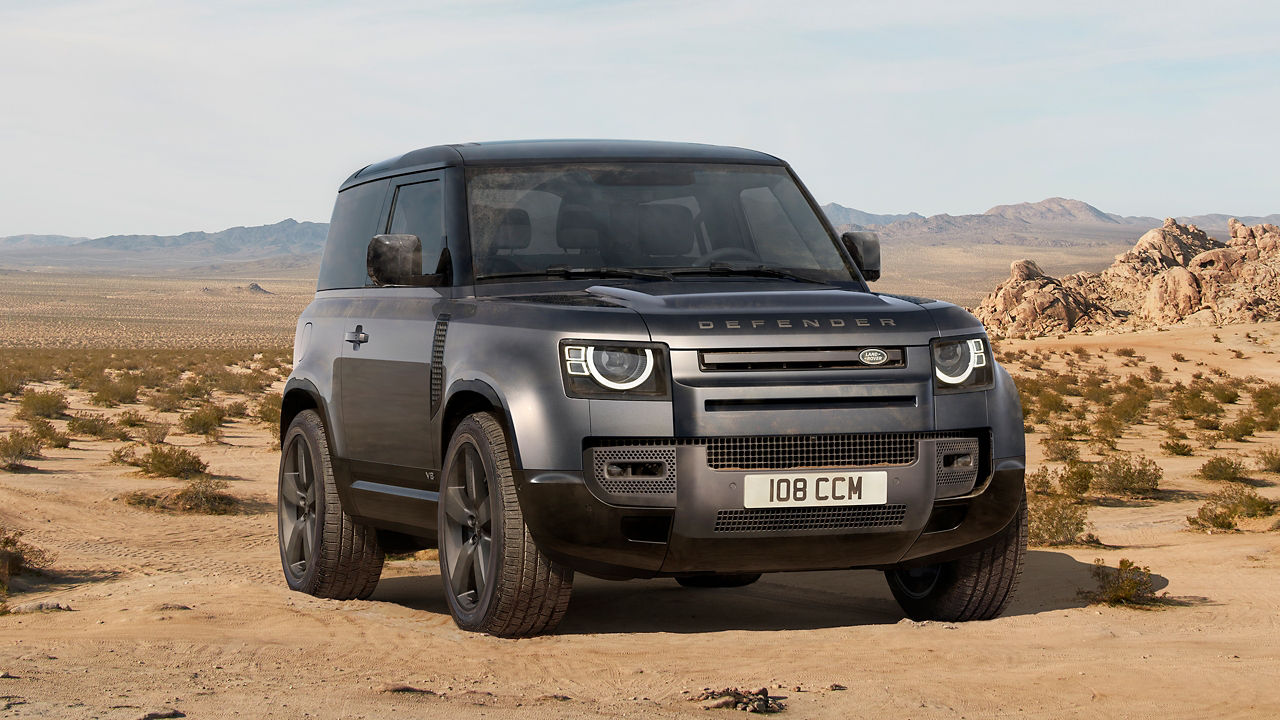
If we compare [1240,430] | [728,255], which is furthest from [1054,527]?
[1240,430]

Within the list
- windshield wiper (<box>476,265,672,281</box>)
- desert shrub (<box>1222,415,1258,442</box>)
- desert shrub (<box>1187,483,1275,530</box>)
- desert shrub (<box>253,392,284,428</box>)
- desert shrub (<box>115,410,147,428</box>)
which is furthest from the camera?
desert shrub (<box>253,392,284,428</box>)

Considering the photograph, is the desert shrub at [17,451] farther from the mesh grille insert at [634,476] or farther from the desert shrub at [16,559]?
the mesh grille insert at [634,476]

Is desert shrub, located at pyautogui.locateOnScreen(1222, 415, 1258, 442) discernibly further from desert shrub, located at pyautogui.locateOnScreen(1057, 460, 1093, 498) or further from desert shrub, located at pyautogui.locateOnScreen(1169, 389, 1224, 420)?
desert shrub, located at pyautogui.locateOnScreen(1057, 460, 1093, 498)

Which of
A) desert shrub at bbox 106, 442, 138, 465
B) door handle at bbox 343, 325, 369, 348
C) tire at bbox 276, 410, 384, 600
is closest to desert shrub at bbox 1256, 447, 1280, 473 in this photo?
tire at bbox 276, 410, 384, 600

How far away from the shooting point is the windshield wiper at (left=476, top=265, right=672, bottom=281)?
22.6 feet

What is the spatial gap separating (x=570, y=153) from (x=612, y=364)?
6.46 feet

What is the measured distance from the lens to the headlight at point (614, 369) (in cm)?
576

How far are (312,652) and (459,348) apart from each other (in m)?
1.48

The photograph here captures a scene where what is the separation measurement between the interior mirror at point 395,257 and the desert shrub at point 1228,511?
8379mm

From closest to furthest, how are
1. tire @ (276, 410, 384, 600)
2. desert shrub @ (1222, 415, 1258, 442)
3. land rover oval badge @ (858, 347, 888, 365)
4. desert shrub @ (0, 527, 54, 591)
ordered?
1. land rover oval badge @ (858, 347, 888, 365)
2. tire @ (276, 410, 384, 600)
3. desert shrub @ (0, 527, 54, 591)
4. desert shrub @ (1222, 415, 1258, 442)

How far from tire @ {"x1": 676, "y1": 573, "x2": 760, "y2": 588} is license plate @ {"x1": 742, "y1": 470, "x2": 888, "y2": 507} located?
280 cm

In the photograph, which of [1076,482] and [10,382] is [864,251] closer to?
[1076,482]

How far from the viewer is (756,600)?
845 centimetres

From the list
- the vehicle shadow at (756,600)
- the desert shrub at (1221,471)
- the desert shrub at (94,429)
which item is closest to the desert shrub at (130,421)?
the desert shrub at (94,429)
